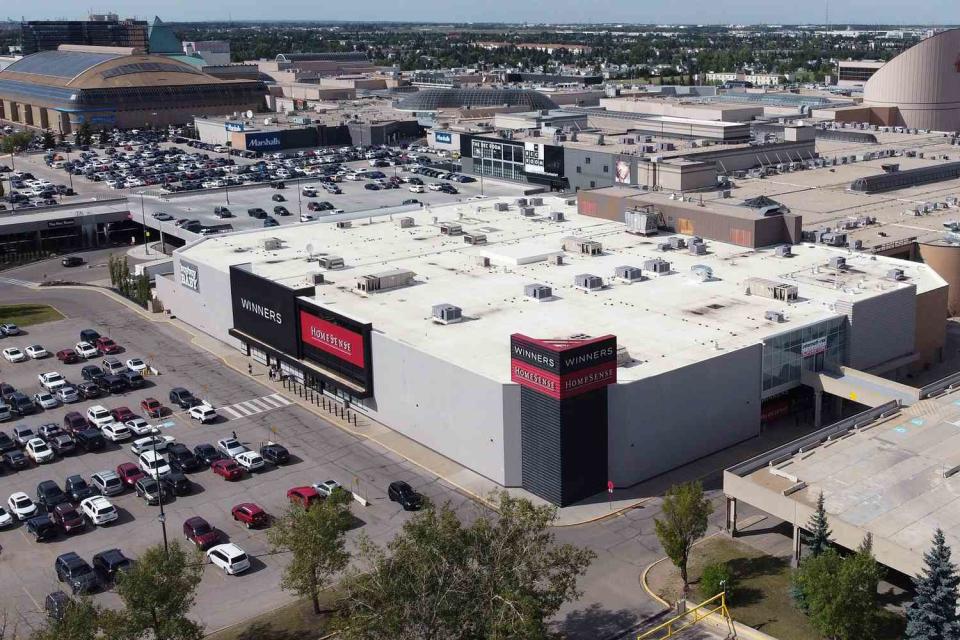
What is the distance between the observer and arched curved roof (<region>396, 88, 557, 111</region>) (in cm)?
14225

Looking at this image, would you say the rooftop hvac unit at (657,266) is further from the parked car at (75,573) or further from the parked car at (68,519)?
the parked car at (75,573)

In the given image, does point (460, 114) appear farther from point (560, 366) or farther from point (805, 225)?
point (560, 366)

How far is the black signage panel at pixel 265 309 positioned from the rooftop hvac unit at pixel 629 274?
620 inches

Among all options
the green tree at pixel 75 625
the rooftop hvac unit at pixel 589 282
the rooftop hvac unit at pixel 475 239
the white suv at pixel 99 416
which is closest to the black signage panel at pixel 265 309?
the white suv at pixel 99 416

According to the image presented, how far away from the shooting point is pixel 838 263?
5100 cm

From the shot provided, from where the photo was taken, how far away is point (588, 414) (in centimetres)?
3681

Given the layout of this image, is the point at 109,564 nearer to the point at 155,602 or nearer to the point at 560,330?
the point at 155,602

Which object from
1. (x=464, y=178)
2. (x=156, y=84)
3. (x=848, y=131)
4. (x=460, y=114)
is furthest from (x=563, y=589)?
(x=156, y=84)

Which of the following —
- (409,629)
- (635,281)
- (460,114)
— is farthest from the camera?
(460,114)

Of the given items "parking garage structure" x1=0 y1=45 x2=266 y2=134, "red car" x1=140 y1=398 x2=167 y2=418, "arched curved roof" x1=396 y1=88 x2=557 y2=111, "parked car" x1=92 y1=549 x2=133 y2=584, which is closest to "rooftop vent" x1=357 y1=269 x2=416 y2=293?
"red car" x1=140 y1=398 x2=167 y2=418

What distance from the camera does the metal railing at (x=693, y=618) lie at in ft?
94.8

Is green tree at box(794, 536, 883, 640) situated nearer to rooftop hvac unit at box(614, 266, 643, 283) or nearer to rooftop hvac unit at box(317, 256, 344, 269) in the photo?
rooftop hvac unit at box(614, 266, 643, 283)

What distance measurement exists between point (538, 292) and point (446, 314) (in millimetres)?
5526

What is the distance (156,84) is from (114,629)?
14929 centimetres
